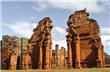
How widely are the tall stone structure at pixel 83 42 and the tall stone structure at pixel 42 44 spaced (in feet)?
11.9

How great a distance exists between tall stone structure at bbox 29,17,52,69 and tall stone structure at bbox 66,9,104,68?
364 centimetres

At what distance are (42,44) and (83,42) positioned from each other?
687cm

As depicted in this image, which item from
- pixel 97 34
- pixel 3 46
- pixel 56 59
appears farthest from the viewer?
pixel 56 59

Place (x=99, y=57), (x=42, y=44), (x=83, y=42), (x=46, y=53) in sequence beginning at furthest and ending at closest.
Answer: (x=42, y=44)
(x=46, y=53)
(x=83, y=42)
(x=99, y=57)

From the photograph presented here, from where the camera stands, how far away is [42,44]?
35.7m

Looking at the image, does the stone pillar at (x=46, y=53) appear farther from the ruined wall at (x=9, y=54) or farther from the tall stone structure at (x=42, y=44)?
the ruined wall at (x=9, y=54)

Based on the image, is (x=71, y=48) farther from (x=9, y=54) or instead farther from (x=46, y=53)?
(x=9, y=54)

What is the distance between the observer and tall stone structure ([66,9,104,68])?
1184 inches

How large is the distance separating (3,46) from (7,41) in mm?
2192

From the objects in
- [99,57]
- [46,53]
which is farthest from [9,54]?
[99,57]

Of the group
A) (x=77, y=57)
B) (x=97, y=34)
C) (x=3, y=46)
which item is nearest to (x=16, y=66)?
(x=3, y=46)

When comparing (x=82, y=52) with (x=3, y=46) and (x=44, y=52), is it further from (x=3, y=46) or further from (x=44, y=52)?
(x=3, y=46)

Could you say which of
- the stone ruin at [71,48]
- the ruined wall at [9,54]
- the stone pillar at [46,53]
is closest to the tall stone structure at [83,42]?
the stone ruin at [71,48]

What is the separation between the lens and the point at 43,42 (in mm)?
35562
